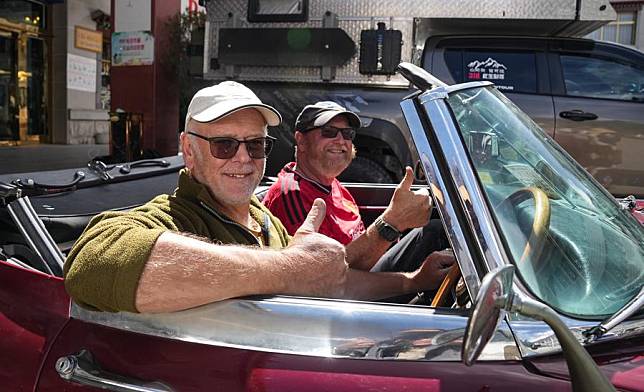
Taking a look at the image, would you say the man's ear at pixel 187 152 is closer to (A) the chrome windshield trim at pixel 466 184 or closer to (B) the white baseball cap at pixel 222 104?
(B) the white baseball cap at pixel 222 104

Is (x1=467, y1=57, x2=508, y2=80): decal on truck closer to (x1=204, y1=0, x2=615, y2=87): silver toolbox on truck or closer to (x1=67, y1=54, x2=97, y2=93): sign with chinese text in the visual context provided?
(x1=204, y1=0, x2=615, y2=87): silver toolbox on truck

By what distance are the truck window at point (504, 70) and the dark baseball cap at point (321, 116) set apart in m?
2.25

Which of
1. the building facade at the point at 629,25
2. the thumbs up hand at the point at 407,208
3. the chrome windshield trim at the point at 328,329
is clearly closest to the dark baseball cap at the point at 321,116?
the thumbs up hand at the point at 407,208

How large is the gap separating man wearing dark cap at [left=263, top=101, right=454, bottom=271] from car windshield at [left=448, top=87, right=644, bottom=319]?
1.56 ft

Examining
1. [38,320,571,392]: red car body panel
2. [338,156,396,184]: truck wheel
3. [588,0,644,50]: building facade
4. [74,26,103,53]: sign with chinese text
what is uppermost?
[588,0,644,50]: building facade

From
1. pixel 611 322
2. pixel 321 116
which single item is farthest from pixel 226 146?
pixel 321 116

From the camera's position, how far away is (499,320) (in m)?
0.95

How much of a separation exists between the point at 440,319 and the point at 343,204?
5.53 feet

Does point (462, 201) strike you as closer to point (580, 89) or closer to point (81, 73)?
point (580, 89)

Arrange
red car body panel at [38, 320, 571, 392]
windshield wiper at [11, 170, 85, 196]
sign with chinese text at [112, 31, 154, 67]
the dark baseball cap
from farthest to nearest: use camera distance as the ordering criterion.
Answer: sign with chinese text at [112, 31, 154, 67]
the dark baseball cap
windshield wiper at [11, 170, 85, 196]
red car body panel at [38, 320, 571, 392]

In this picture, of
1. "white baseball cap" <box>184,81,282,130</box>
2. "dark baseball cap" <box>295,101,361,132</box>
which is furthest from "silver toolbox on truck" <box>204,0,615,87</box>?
"white baseball cap" <box>184,81,282,130</box>

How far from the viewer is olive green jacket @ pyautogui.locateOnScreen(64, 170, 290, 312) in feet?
4.15

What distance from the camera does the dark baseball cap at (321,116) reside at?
2.97m

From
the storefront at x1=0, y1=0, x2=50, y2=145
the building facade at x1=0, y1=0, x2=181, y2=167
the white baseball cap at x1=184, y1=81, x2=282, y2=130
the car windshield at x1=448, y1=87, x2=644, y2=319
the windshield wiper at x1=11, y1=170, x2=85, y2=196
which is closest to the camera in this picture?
the car windshield at x1=448, y1=87, x2=644, y2=319
